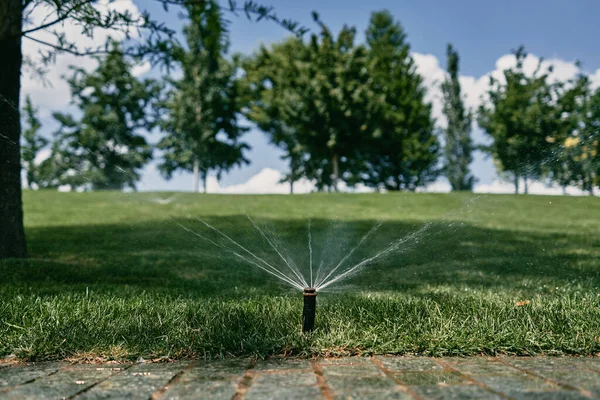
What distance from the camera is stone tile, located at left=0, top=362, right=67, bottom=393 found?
7.80 ft

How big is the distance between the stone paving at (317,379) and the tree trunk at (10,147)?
372 cm

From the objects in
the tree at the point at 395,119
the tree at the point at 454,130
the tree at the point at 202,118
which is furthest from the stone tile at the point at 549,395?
the tree at the point at 454,130

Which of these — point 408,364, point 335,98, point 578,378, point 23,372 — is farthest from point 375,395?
point 335,98

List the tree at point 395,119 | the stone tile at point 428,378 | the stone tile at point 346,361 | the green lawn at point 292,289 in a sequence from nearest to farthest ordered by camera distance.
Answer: the stone tile at point 428,378 → the stone tile at point 346,361 → the green lawn at point 292,289 → the tree at point 395,119

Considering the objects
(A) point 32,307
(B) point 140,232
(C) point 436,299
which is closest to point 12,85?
(A) point 32,307

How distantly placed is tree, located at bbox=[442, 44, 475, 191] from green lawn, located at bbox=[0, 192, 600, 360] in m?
23.3

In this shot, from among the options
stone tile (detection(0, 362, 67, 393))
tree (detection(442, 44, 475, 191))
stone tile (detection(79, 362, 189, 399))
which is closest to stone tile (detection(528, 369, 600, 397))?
stone tile (detection(79, 362, 189, 399))

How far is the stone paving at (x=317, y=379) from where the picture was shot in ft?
7.00

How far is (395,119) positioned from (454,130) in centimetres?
886

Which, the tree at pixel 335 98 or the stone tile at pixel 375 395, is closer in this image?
the stone tile at pixel 375 395

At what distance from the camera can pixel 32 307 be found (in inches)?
144

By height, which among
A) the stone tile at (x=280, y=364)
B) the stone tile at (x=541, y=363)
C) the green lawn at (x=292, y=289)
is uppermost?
the green lawn at (x=292, y=289)

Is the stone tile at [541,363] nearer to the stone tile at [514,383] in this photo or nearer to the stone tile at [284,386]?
the stone tile at [514,383]

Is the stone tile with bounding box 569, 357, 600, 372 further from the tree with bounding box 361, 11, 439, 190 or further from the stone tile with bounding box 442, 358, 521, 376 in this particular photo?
the tree with bounding box 361, 11, 439, 190
